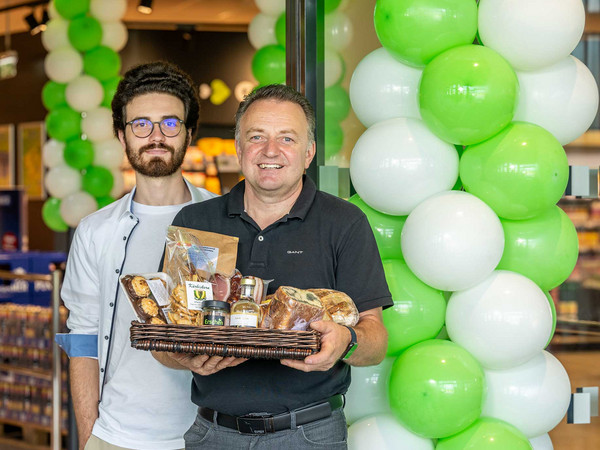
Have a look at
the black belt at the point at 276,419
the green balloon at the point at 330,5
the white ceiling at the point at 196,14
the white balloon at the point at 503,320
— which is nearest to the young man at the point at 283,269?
the black belt at the point at 276,419

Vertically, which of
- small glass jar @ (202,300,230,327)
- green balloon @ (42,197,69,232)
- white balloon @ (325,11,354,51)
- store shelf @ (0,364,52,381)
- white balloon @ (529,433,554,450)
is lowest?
store shelf @ (0,364,52,381)

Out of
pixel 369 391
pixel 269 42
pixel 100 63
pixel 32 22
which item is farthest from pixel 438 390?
pixel 32 22

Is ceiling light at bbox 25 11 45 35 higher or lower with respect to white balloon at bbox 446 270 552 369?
higher

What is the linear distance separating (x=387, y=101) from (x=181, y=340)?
1103 millimetres

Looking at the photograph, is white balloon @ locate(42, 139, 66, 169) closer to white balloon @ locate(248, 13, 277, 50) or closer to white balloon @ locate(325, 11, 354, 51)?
white balloon @ locate(248, 13, 277, 50)

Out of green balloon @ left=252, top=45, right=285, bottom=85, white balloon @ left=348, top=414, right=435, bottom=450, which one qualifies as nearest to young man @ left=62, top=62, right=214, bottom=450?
white balloon @ left=348, top=414, right=435, bottom=450

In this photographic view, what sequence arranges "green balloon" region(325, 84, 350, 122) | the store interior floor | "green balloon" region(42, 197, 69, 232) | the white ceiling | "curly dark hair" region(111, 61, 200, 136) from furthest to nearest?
the white ceiling, "green balloon" region(42, 197, 69, 232), "green balloon" region(325, 84, 350, 122), the store interior floor, "curly dark hair" region(111, 61, 200, 136)

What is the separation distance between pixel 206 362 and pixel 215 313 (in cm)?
14

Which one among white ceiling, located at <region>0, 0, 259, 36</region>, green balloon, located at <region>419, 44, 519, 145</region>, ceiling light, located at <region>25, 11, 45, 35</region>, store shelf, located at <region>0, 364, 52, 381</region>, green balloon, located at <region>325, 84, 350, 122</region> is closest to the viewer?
green balloon, located at <region>419, 44, 519, 145</region>

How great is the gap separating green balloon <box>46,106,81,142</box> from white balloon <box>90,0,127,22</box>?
0.63 meters

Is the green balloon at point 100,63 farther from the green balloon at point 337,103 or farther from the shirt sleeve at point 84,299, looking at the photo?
the shirt sleeve at point 84,299

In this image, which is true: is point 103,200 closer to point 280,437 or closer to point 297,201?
point 297,201

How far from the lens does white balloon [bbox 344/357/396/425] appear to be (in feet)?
7.54

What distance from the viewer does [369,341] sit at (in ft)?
5.51
